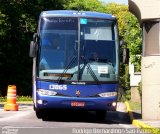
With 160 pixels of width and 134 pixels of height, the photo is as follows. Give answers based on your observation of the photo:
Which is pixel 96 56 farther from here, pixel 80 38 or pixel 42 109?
pixel 42 109

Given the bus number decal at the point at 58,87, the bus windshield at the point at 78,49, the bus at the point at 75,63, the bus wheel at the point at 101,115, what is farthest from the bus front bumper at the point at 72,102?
the bus wheel at the point at 101,115

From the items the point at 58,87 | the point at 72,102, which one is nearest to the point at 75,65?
the point at 58,87

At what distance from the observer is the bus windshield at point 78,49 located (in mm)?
16484

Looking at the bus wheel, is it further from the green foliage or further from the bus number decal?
the green foliage

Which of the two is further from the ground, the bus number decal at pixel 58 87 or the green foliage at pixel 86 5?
the green foliage at pixel 86 5

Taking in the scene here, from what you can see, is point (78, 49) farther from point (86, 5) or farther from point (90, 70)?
point (86, 5)

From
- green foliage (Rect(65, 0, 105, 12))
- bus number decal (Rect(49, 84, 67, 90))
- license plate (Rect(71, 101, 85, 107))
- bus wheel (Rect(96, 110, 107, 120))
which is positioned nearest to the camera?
bus number decal (Rect(49, 84, 67, 90))

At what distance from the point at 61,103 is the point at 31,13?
3247cm

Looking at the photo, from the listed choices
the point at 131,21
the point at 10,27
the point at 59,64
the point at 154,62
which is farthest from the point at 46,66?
the point at 10,27

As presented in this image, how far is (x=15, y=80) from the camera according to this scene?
49438mm

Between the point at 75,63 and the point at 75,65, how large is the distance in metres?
0.06

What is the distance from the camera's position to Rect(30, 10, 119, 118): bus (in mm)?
16406

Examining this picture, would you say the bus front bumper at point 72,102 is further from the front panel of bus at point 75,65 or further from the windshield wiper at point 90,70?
the windshield wiper at point 90,70

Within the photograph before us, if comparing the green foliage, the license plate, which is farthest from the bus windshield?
the green foliage
